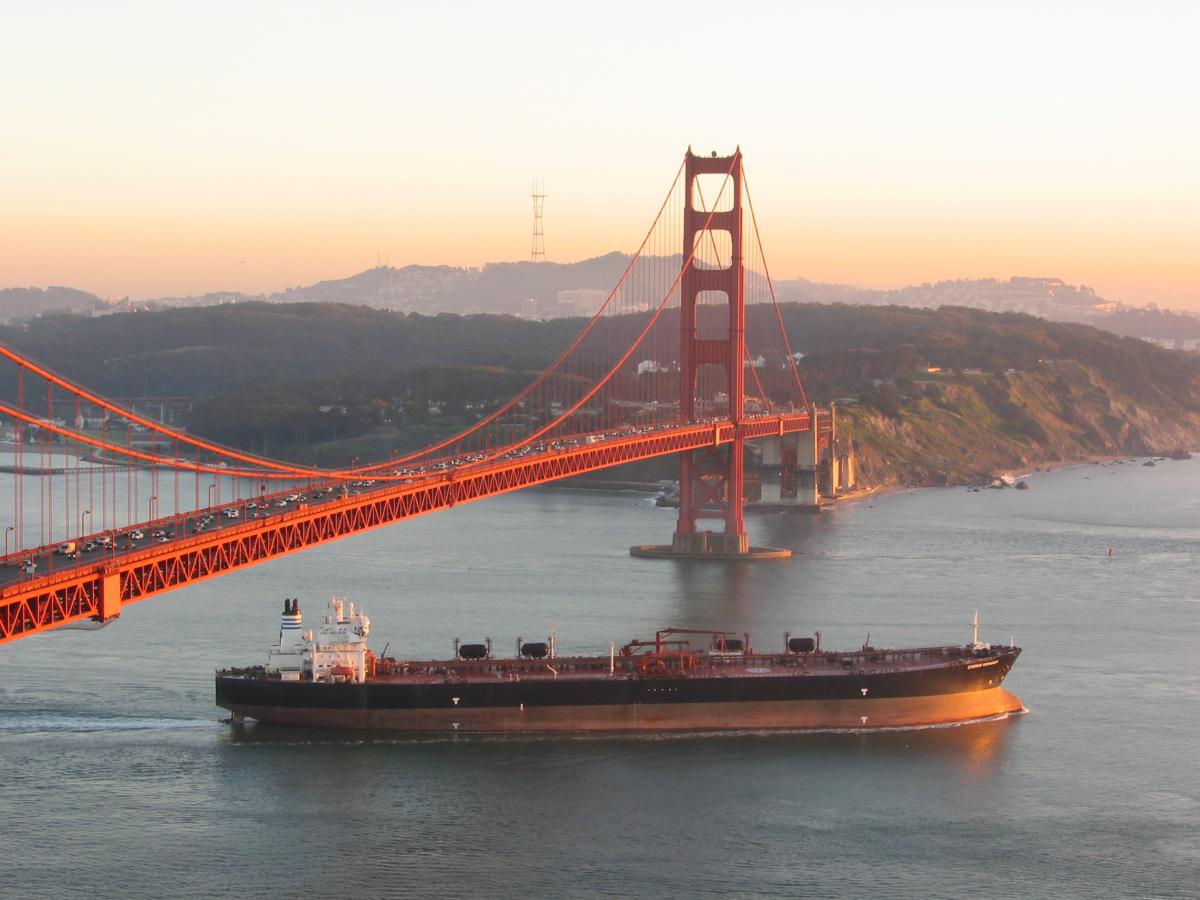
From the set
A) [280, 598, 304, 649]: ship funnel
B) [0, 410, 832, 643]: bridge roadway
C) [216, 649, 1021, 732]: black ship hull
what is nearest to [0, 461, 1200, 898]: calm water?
[216, 649, 1021, 732]: black ship hull

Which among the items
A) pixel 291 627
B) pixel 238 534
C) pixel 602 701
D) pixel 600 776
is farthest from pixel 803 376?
pixel 600 776

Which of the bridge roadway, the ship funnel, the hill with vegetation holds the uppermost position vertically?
the hill with vegetation

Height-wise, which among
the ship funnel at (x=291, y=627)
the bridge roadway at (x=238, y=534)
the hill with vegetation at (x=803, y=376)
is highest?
the hill with vegetation at (x=803, y=376)

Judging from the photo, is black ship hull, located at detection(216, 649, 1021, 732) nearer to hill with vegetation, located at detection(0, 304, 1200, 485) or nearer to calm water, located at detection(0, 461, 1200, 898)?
calm water, located at detection(0, 461, 1200, 898)

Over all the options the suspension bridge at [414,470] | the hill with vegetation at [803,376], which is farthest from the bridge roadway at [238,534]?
the hill with vegetation at [803,376]

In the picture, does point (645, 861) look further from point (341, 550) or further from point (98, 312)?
point (98, 312)

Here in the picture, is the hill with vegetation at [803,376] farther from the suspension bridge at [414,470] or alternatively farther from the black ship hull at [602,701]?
the black ship hull at [602,701]
